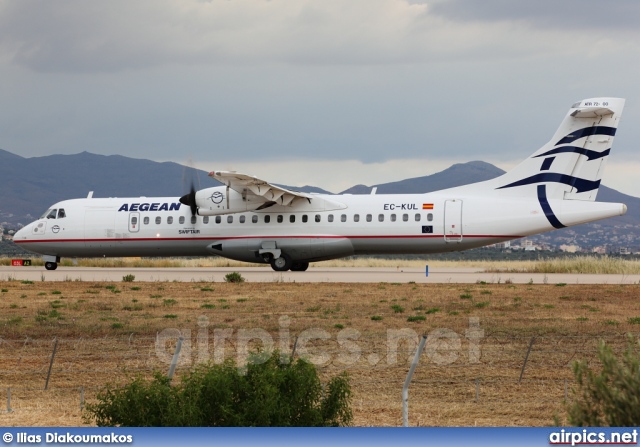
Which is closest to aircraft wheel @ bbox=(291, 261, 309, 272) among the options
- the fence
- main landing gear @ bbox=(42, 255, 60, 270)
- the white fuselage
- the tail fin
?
the white fuselage

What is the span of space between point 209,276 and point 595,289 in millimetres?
17189

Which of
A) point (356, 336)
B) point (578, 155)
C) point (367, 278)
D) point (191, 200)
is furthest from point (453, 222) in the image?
point (356, 336)

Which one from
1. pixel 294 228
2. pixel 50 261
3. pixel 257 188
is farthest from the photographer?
pixel 50 261

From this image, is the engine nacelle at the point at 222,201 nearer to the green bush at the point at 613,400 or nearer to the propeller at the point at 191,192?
the propeller at the point at 191,192

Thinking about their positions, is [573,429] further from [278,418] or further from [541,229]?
[541,229]

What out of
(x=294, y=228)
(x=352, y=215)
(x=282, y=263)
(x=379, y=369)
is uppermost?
(x=352, y=215)

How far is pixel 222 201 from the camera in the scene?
128 ft

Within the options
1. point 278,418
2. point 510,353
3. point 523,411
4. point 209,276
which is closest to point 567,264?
point 209,276

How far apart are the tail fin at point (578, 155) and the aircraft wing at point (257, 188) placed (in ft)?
31.2

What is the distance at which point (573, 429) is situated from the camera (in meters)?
7.22

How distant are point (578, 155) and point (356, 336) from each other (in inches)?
789

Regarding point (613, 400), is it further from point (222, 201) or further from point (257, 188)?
point (222, 201)

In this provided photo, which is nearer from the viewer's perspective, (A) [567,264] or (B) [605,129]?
(B) [605,129]

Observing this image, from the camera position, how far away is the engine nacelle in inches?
1538
